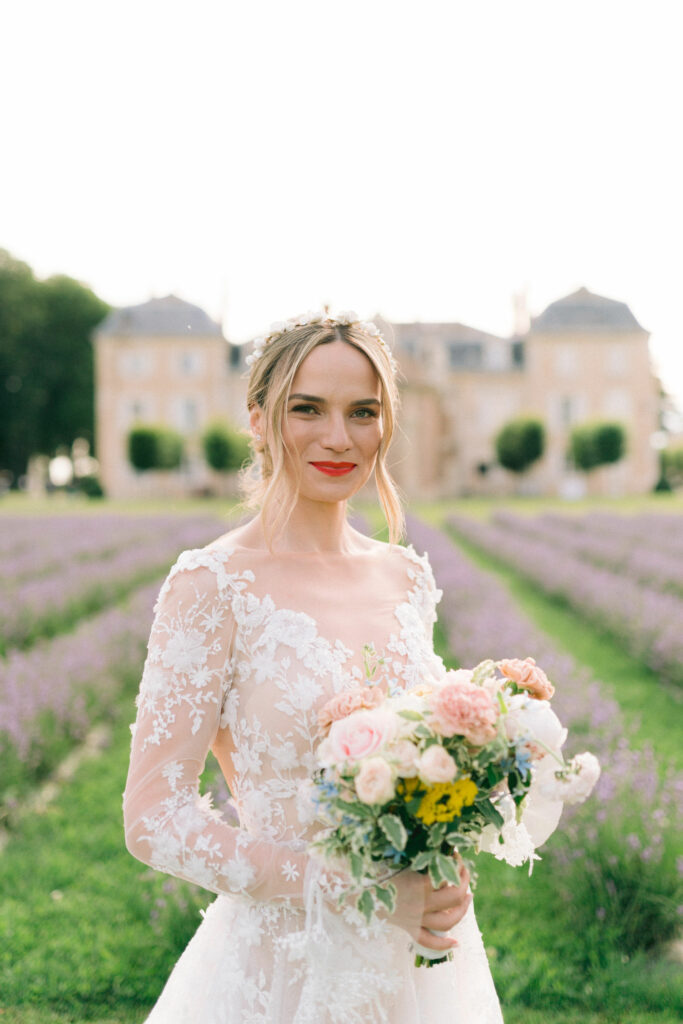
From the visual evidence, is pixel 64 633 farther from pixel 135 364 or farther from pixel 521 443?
pixel 135 364

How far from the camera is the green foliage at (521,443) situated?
4434 centimetres

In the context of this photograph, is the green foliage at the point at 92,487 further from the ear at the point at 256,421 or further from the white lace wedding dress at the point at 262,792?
the white lace wedding dress at the point at 262,792

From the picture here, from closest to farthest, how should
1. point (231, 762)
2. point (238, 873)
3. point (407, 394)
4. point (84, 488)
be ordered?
1. point (238, 873)
2. point (231, 762)
3. point (407, 394)
4. point (84, 488)

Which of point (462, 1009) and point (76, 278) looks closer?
point (462, 1009)

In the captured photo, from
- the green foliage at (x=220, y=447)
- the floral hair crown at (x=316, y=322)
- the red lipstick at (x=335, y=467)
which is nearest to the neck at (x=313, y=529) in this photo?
the red lipstick at (x=335, y=467)

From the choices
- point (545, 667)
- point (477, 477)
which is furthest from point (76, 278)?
point (545, 667)

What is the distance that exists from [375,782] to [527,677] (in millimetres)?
454

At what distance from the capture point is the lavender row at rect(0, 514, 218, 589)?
13258mm

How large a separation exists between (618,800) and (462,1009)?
7.63 ft

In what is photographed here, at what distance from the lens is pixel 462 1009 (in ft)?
6.72

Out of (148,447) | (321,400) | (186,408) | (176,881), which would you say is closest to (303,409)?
(321,400)

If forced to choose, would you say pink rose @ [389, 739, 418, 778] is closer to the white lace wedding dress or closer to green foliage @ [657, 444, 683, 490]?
the white lace wedding dress

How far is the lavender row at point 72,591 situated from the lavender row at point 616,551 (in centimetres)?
713

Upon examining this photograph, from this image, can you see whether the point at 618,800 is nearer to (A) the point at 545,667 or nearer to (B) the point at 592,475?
(A) the point at 545,667
